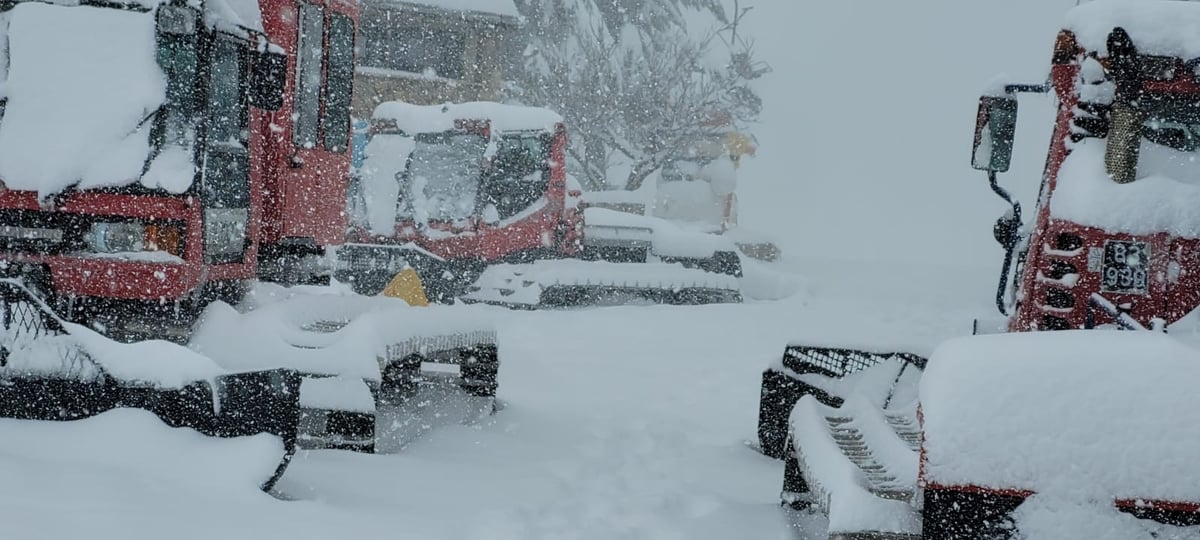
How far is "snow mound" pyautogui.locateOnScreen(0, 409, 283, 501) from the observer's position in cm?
445

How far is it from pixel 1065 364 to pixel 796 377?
3783 millimetres

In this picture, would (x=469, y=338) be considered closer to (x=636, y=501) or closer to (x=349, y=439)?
(x=349, y=439)

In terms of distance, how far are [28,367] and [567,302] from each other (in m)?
10.3

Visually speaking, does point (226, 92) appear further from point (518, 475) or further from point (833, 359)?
point (833, 359)

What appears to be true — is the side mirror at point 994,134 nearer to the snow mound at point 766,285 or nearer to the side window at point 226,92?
the side window at point 226,92

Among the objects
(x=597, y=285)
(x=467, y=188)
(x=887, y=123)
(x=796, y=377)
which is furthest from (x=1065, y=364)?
(x=887, y=123)

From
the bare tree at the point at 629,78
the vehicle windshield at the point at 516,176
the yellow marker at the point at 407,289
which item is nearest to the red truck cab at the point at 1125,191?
the yellow marker at the point at 407,289

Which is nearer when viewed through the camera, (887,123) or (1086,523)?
(1086,523)

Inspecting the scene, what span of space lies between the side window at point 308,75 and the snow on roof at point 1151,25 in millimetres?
5223

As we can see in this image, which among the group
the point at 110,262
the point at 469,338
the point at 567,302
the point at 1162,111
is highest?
the point at 1162,111

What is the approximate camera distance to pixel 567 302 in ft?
49.6

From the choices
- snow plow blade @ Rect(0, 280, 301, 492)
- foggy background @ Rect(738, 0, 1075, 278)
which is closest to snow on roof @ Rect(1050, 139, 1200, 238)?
snow plow blade @ Rect(0, 280, 301, 492)

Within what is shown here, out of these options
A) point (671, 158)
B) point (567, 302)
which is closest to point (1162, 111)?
point (567, 302)

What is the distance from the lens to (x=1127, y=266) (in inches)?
212
